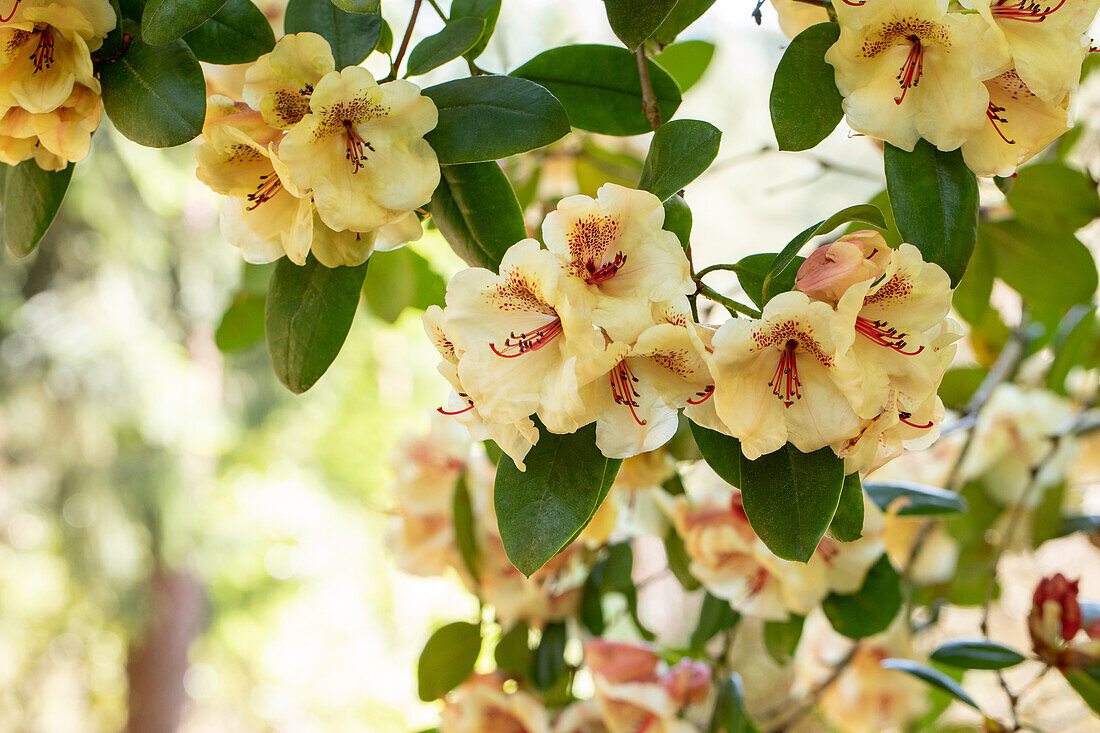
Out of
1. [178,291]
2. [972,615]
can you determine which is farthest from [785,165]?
[178,291]

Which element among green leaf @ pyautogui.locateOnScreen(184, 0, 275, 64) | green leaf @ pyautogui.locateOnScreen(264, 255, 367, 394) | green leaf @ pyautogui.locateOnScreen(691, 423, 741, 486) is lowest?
green leaf @ pyautogui.locateOnScreen(264, 255, 367, 394)

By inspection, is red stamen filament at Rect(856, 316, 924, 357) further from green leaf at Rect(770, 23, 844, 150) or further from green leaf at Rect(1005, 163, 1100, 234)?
green leaf at Rect(1005, 163, 1100, 234)

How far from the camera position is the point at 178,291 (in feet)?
10.9

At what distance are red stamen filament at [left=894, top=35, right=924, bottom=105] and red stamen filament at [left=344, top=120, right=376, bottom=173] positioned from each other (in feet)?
0.71

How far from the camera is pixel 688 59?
2.23 feet

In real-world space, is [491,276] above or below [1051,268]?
above

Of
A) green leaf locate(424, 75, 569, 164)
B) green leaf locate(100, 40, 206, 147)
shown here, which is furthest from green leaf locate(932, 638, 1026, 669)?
green leaf locate(100, 40, 206, 147)

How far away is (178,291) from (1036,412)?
10.2 ft

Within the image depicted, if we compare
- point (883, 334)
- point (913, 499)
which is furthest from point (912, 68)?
point (913, 499)

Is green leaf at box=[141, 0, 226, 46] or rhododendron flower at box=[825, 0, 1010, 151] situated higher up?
rhododendron flower at box=[825, 0, 1010, 151]

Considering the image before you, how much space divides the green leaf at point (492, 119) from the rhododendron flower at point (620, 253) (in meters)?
0.05

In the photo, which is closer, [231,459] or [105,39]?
[105,39]

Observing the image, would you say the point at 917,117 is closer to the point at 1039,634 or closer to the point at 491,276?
the point at 491,276

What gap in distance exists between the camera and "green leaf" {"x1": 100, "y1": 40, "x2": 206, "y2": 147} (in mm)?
370
